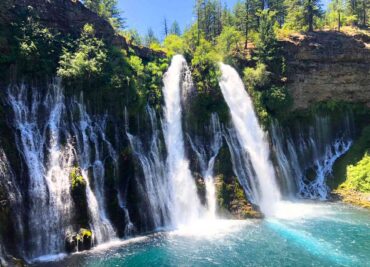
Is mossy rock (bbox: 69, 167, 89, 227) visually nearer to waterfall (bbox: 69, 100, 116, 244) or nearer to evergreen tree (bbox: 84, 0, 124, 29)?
waterfall (bbox: 69, 100, 116, 244)

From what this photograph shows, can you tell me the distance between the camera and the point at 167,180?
2878cm

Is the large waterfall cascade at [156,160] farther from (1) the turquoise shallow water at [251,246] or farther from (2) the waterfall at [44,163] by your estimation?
(1) the turquoise shallow water at [251,246]

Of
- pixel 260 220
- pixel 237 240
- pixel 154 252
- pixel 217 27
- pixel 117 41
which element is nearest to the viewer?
pixel 154 252

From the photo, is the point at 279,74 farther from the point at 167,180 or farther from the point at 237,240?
the point at 237,240

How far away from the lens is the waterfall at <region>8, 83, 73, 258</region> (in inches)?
832

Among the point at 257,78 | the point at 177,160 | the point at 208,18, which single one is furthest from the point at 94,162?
the point at 208,18

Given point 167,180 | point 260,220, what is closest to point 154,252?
point 167,180

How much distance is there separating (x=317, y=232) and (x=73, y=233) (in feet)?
53.7

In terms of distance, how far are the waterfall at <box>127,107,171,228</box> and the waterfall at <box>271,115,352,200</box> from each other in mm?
13188

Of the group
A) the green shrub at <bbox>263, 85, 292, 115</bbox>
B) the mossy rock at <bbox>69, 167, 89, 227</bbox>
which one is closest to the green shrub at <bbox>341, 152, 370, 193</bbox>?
the green shrub at <bbox>263, 85, 292, 115</bbox>

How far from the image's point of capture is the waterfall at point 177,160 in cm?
2814

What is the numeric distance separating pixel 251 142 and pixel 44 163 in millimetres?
19736

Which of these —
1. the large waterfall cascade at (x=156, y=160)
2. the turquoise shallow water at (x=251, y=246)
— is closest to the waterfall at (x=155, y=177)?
the large waterfall cascade at (x=156, y=160)

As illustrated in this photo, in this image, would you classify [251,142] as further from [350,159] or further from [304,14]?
[304,14]
